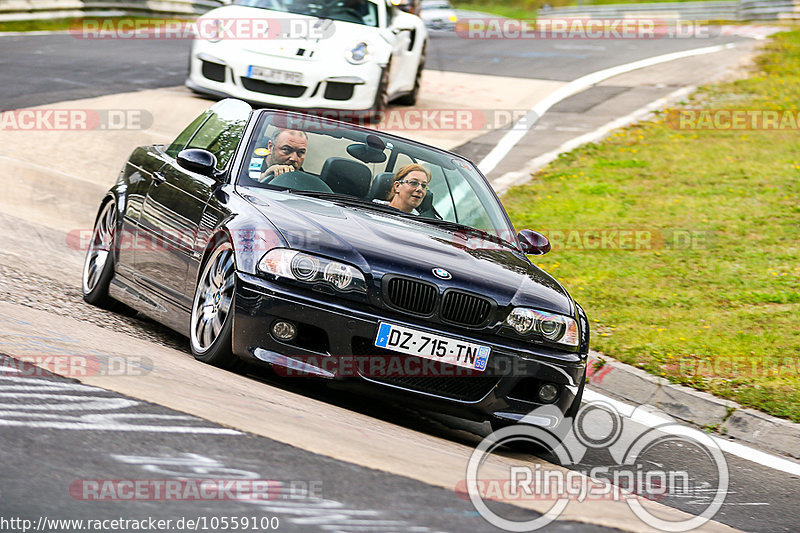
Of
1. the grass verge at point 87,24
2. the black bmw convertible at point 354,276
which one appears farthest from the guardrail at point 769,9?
the black bmw convertible at point 354,276

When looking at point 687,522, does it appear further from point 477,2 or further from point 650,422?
point 477,2

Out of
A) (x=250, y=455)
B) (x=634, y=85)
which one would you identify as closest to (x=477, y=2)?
(x=634, y=85)

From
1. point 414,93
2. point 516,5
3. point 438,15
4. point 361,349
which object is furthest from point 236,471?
point 516,5

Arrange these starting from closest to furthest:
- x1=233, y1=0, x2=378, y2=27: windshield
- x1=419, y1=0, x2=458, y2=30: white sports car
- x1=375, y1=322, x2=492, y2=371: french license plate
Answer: x1=375, y1=322, x2=492, y2=371: french license plate < x1=233, y1=0, x2=378, y2=27: windshield < x1=419, y1=0, x2=458, y2=30: white sports car

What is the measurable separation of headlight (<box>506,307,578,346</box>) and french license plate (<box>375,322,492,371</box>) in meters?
0.26

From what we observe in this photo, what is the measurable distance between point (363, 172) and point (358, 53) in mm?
8298

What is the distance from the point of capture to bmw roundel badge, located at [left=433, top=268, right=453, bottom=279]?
568cm

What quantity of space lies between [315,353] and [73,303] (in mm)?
2757

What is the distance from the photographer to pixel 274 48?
14656 millimetres

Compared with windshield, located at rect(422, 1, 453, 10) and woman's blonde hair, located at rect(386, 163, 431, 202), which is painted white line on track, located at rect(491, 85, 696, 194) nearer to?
woman's blonde hair, located at rect(386, 163, 431, 202)

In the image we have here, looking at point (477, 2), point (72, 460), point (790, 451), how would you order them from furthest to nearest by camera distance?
1. point (477, 2)
2. point (790, 451)
3. point (72, 460)

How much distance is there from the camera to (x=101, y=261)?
26.1 ft

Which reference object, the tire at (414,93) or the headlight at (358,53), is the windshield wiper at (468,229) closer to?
the headlight at (358,53)

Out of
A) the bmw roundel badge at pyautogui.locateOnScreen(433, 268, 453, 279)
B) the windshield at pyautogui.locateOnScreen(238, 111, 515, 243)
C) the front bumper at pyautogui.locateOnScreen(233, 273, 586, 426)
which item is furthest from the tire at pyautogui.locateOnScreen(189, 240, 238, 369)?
the bmw roundel badge at pyautogui.locateOnScreen(433, 268, 453, 279)
